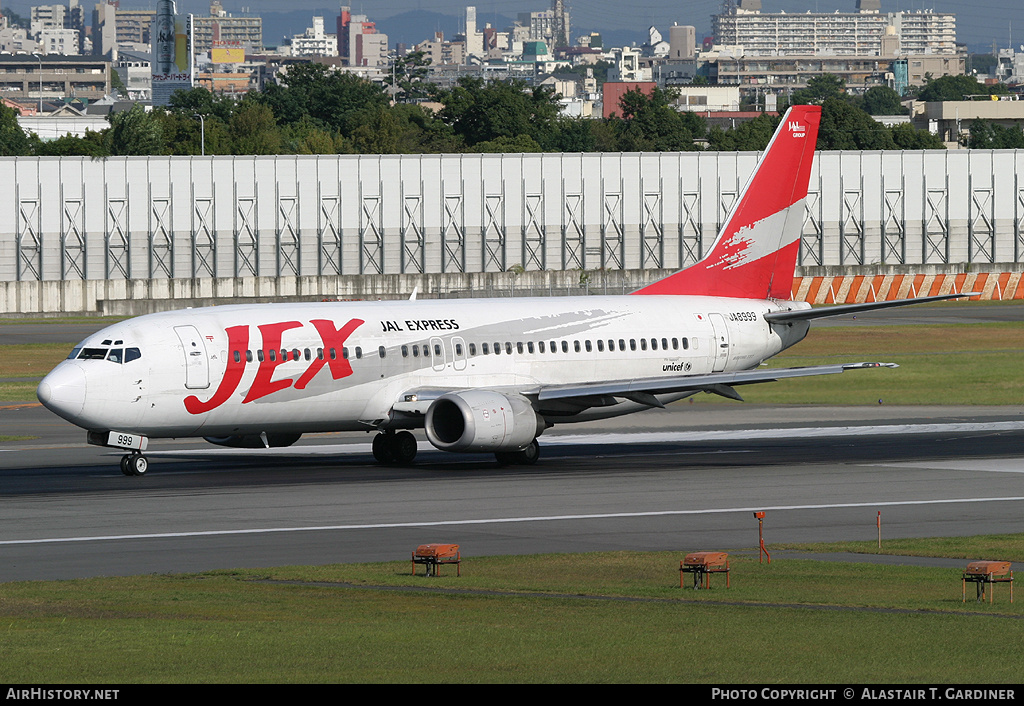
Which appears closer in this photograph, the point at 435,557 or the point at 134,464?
the point at 435,557

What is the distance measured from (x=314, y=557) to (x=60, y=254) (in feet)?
275

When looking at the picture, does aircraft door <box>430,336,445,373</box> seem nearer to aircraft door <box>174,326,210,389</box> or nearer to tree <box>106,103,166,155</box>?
aircraft door <box>174,326,210,389</box>

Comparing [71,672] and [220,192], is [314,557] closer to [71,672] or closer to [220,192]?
[71,672]

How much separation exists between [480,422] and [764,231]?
576 inches

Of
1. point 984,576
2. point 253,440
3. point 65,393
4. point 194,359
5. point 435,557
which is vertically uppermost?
point 194,359

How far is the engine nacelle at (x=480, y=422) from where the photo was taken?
41.2 metres

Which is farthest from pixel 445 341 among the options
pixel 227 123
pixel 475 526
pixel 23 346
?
pixel 227 123

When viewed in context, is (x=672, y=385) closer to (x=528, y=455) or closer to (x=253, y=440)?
(x=528, y=455)

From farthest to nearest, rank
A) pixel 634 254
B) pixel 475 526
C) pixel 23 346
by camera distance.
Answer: pixel 634 254 → pixel 23 346 → pixel 475 526

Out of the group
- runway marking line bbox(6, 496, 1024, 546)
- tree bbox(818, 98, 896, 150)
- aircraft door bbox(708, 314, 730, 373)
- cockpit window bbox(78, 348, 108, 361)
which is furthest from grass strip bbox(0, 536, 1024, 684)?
tree bbox(818, 98, 896, 150)

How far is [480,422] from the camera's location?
41.2 meters

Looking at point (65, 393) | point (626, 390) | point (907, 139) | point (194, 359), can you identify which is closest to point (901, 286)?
point (626, 390)

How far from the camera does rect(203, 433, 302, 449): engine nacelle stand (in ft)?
139

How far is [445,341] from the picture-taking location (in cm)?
4388
